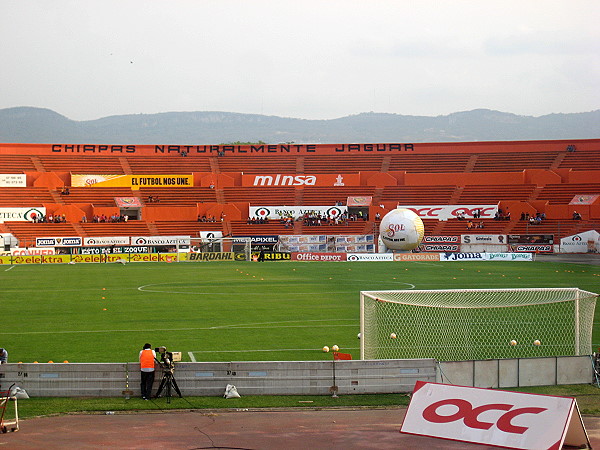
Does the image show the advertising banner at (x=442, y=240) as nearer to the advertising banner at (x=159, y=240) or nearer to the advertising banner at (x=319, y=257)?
the advertising banner at (x=319, y=257)

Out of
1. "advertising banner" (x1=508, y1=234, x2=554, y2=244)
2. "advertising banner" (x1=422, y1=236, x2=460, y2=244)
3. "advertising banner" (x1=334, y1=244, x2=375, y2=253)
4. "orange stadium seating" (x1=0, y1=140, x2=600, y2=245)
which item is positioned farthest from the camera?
"orange stadium seating" (x1=0, y1=140, x2=600, y2=245)

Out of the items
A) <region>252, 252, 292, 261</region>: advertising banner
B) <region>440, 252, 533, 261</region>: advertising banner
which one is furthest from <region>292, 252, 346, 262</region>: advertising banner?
<region>440, 252, 533, 261</region>: advertising banner

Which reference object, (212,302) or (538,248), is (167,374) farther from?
(538,248)

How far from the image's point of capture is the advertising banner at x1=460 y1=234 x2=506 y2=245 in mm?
67562

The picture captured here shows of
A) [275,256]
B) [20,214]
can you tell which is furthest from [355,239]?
[20,214]

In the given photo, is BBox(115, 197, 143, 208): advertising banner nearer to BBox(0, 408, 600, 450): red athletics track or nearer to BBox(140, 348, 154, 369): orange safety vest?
BBox(140, 348, 154, 369): orange safety vest

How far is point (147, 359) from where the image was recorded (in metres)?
17.2

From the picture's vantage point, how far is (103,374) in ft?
57.7

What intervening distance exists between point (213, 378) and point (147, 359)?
5.18ft

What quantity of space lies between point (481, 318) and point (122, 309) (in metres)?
14.5

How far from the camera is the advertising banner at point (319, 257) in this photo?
202ft

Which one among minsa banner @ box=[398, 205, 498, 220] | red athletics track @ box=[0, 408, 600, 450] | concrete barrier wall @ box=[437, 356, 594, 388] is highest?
minsa banner @ box=[398, 205, 498, 220]

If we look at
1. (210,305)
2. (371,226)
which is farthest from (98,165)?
(210,305)

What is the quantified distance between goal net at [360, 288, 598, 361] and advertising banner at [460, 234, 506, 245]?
131 feet
